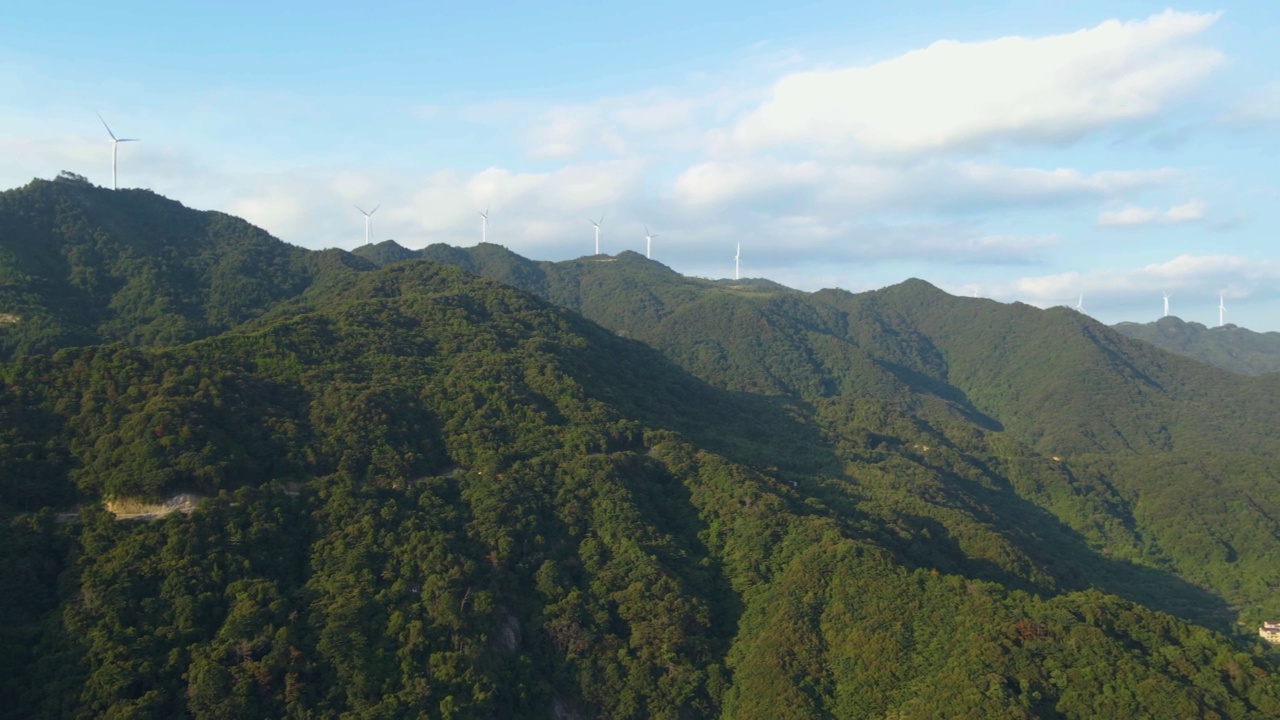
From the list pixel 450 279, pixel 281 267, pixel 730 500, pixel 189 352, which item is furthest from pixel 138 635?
pixel 281 267

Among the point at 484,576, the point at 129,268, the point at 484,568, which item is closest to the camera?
the point at 484,576

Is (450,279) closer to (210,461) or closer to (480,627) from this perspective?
(210,461)

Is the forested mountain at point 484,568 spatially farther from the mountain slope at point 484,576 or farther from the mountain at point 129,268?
the mountain at point 129,268

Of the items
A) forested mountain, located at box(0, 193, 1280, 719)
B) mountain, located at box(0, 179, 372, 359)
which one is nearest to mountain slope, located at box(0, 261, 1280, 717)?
forested mountain, located at box(0, 193, 1280, 719)

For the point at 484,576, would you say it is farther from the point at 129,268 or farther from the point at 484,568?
the point at 129,268

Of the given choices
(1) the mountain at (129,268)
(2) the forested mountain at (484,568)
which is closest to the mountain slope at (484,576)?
(2) the forested mountain at (484,568)

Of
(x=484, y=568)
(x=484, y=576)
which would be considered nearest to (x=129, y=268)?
(x=484, y=568)

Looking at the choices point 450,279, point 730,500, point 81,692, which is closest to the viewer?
point 81,692

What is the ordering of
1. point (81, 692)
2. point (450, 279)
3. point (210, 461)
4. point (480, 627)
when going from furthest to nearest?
point (450, 279)
point (210, 461)
point (480, 627)
point (81, 692)
